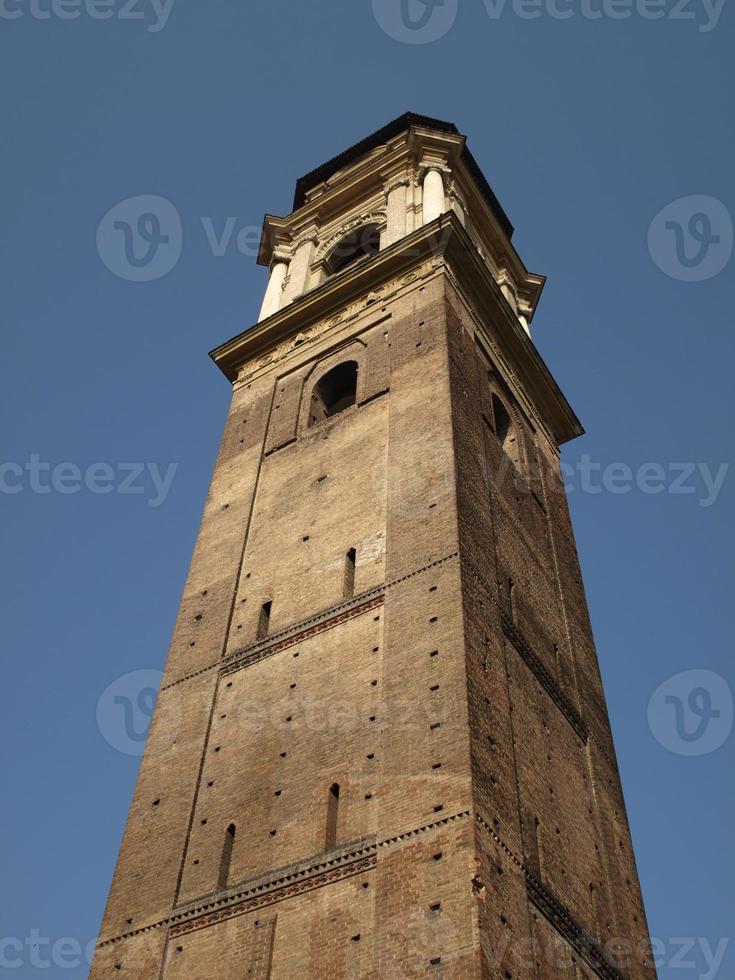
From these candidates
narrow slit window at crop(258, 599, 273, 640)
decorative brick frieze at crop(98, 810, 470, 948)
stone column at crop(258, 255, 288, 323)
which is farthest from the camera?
stone column at crop(258, 255, 288, 323)

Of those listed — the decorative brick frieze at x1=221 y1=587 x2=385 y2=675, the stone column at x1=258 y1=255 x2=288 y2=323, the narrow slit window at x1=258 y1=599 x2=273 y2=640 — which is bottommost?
the decorative brick frieze at x1=221 y1=587 x2=385 y2=675

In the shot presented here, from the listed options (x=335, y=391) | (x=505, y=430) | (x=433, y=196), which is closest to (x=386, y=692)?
(x=505, y=430)

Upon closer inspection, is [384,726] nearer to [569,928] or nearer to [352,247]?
[569,928]

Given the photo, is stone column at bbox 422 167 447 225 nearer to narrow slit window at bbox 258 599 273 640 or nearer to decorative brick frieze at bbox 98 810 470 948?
narrow slit window at bbox 258 599 273 640

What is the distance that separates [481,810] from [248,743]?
4288 mm

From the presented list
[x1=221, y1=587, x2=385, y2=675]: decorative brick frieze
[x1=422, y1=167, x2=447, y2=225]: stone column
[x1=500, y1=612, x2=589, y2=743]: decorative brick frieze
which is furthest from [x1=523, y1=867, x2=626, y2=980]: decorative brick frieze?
[x1=422, y1=167, x2=447, y2=225]: stone column

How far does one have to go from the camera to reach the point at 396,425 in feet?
66.0

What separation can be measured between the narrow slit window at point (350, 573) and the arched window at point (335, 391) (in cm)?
614

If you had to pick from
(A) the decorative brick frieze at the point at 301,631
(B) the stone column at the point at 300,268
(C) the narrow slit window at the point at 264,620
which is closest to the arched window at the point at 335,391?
(B) the stone column at the point at 300,268

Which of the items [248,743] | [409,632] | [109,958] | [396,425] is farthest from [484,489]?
[109,958]

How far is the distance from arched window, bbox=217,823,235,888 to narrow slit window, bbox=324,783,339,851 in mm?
1531

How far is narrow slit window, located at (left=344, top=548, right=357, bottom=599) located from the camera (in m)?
17.3

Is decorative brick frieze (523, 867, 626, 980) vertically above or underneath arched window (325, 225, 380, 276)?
underneath

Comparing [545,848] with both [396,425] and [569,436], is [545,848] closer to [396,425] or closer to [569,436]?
[396,425]
